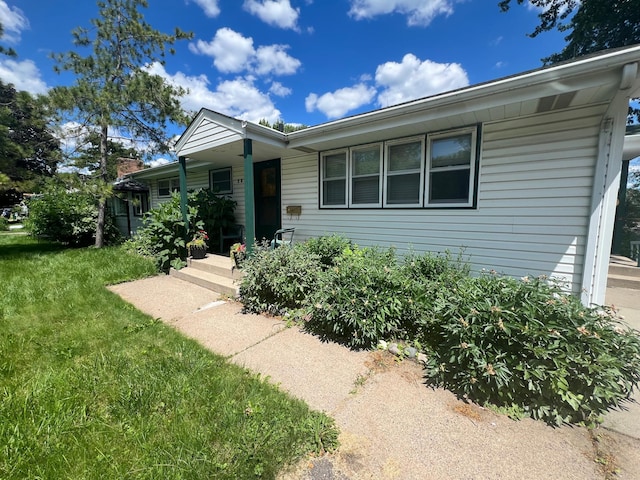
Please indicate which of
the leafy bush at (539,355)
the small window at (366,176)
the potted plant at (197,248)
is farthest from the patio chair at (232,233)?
the leafy bush at (539,355)

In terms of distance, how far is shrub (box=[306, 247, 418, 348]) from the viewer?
2945mm

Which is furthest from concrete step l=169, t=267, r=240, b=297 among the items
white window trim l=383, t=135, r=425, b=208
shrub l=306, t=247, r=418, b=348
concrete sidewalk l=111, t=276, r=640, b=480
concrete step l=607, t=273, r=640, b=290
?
concrete step l=607, t=273, r=640, b=290

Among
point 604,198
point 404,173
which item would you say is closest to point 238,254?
point 404,173

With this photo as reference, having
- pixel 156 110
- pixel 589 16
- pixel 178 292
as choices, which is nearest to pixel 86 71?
pixel 156 110

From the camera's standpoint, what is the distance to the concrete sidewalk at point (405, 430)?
5.19 ft

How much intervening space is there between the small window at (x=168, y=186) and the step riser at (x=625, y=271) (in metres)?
12.4

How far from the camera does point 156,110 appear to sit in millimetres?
9656

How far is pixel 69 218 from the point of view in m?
10.5

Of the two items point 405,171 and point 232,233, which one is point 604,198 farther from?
point 232,233

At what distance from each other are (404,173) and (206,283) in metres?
4.22

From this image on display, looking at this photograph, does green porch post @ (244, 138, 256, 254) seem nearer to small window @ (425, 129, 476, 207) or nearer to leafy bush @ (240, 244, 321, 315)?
leafy bush @ (240, 244, 321, 315)

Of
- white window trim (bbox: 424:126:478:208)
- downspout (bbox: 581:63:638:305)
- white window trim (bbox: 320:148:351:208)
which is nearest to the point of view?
downspout (bbox: 581:63:638:305)

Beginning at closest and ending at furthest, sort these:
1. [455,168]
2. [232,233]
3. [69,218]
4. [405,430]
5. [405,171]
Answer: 1. [405,430]
2. [455,168]
3. [405,171]
4. [232,233]
5. [69,218]

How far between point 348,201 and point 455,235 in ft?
6.92
